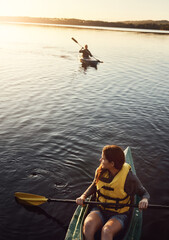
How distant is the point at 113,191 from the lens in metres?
4.73

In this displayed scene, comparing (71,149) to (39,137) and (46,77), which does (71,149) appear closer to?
(39,137)

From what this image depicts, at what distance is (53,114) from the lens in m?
13.0

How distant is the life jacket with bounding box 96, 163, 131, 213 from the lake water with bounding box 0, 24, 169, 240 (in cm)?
177

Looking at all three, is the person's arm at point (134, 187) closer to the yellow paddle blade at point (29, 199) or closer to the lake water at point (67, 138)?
the lake water at point (67, 138)

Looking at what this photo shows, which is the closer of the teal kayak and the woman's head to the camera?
the woman's head

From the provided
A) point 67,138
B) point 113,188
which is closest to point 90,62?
point 67,138

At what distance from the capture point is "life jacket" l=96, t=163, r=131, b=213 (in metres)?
4.66

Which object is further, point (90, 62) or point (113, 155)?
point (90, 62)

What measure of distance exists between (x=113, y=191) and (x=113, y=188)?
0.09 m

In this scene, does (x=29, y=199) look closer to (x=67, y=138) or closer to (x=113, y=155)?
(x=113, y=155)

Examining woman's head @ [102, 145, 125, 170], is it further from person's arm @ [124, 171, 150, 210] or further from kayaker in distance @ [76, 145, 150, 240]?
person's arm @ [124, 171, 150, 210]

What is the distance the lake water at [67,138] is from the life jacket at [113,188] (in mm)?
1774

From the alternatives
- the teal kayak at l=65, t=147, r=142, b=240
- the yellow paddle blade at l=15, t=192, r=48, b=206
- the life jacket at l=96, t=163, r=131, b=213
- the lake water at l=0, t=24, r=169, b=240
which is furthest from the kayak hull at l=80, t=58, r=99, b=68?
the life jacket at l=96, t=163, r=131, b=213

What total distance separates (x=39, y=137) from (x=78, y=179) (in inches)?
130
